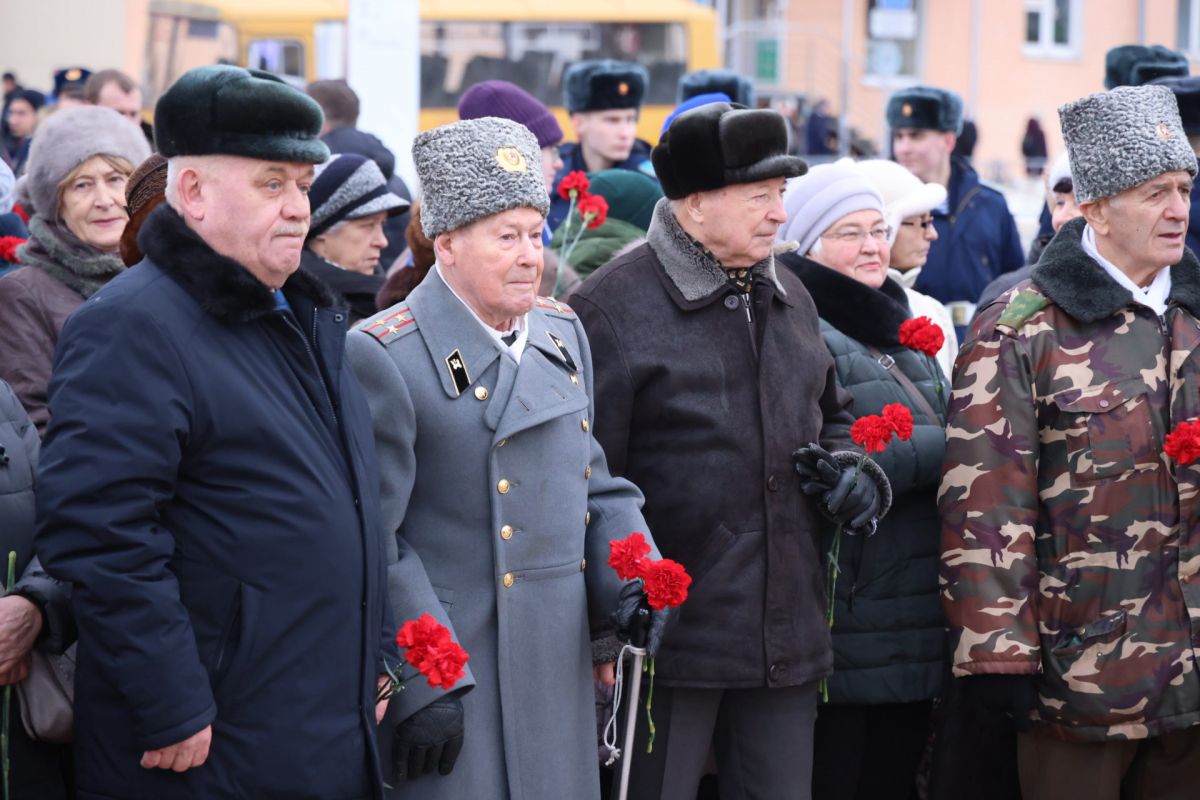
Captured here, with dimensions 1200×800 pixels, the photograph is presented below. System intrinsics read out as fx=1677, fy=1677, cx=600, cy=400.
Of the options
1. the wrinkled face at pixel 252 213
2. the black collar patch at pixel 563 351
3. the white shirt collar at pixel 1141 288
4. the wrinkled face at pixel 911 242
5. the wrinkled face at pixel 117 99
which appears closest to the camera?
the wrinkled face at pixel 252 213

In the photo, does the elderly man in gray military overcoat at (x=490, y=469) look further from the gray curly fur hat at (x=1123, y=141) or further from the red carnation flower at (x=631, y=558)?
the gray curly fur hat at (x=1123, y=141)

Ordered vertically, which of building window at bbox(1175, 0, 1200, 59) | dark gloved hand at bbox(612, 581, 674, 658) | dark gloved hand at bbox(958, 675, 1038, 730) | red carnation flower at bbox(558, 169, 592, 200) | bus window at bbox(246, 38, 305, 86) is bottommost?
dark gloved hand at bbox(958, 675, 1038, 730)

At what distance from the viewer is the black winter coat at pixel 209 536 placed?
9.16 feet

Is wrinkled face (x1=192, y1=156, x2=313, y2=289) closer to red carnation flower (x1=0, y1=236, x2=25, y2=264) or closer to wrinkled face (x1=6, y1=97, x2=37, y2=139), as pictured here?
red carnation flower (x1=0, y1=236, x2=25, y2=264)

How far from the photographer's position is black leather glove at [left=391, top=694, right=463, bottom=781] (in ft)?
10.8

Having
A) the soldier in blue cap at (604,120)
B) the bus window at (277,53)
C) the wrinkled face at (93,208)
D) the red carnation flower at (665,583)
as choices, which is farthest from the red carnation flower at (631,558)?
the bus window at (277,53)

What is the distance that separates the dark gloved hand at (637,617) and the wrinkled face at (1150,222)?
1.52 m

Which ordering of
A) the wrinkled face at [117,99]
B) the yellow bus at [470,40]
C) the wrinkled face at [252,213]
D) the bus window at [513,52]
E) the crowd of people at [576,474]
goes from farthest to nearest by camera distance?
the bus window at [513,52], the yellow bus at [470,40], the wrinkled face at [117,99], the wrinkled face at [252,213], the crowd of people at [576,474]

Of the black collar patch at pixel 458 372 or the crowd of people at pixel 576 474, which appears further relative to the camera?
the black collar patch at pixel 458 372

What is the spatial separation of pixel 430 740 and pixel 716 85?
20.1 feet

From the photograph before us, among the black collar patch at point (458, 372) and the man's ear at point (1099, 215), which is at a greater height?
the man's ear at point (1099, 215)

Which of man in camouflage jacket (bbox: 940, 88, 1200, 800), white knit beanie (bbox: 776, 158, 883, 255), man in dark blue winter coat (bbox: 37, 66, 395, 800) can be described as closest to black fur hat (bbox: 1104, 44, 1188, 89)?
white knit beanie (bbox: 776, 158, 883, 255)

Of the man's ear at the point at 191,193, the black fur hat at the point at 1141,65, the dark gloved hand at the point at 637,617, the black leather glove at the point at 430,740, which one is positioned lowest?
the black leather glove at the point at 430,740

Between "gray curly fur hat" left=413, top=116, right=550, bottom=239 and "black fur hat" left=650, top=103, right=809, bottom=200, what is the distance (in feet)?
1.68
